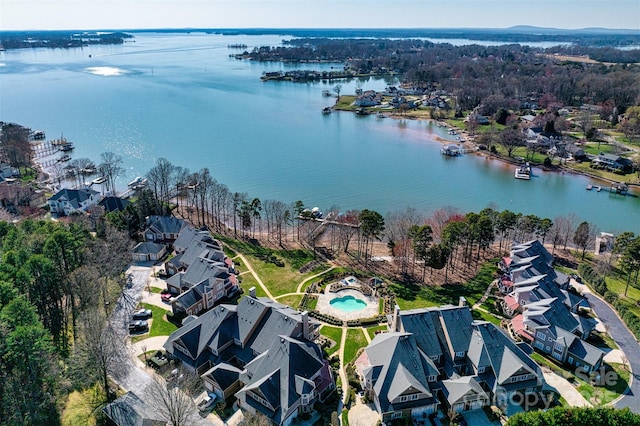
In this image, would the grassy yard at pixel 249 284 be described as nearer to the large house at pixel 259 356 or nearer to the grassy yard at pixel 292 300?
the grassy yard at pixel 292 300

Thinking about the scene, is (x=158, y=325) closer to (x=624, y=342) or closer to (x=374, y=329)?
(x=374, y=329)

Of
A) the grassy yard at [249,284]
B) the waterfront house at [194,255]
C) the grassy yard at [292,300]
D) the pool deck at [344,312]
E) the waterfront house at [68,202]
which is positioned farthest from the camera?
the waterfront house at [68,202]

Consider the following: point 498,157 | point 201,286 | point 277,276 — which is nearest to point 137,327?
point 201,286

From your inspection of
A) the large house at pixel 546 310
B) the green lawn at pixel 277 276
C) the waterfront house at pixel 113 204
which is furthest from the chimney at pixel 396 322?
the waterfront house at pixel 113 204

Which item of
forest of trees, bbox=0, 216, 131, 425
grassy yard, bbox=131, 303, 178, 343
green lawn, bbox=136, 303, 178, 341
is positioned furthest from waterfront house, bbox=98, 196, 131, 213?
grassy yard, bbox=131, 303, 178, 343

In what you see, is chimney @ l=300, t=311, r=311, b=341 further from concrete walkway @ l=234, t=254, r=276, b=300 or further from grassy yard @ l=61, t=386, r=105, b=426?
grassy yard @ l=61, t=386, r=105, b=426

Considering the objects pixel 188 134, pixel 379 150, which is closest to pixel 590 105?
pixel 379 150

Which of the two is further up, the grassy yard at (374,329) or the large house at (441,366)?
Result: the large house at (441,366)
